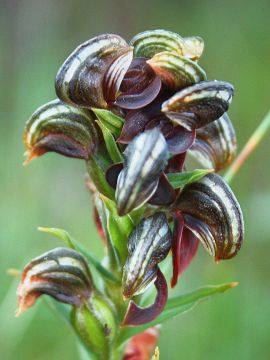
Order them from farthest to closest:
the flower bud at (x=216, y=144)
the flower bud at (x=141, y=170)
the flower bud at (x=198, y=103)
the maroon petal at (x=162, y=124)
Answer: the flower bud at (x=216, y=144) → the maroon petal at (x=162, y=124) → the flower bud at (x=198, y=103) → the flower bud at (x=141, y=170)

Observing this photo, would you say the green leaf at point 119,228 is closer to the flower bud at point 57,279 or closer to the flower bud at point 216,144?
the flower bud at point 57,279

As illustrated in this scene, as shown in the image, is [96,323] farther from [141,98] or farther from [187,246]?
[141,98]

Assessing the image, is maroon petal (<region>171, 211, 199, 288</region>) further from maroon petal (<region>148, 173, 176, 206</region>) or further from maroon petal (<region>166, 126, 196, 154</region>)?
maroon petal (<region>166, 126, 196, 154</region>)

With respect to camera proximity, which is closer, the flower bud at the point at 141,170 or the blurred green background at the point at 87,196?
the flower bud at the point at 141,170

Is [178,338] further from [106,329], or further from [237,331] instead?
[106,329]

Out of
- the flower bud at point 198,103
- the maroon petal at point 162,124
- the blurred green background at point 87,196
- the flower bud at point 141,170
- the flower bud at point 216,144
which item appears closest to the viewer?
the flower bud at point 141,170

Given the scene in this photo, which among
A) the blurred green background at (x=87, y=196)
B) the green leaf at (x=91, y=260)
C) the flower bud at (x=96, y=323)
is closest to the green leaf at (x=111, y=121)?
the green leaf at (x=91, y=260)
